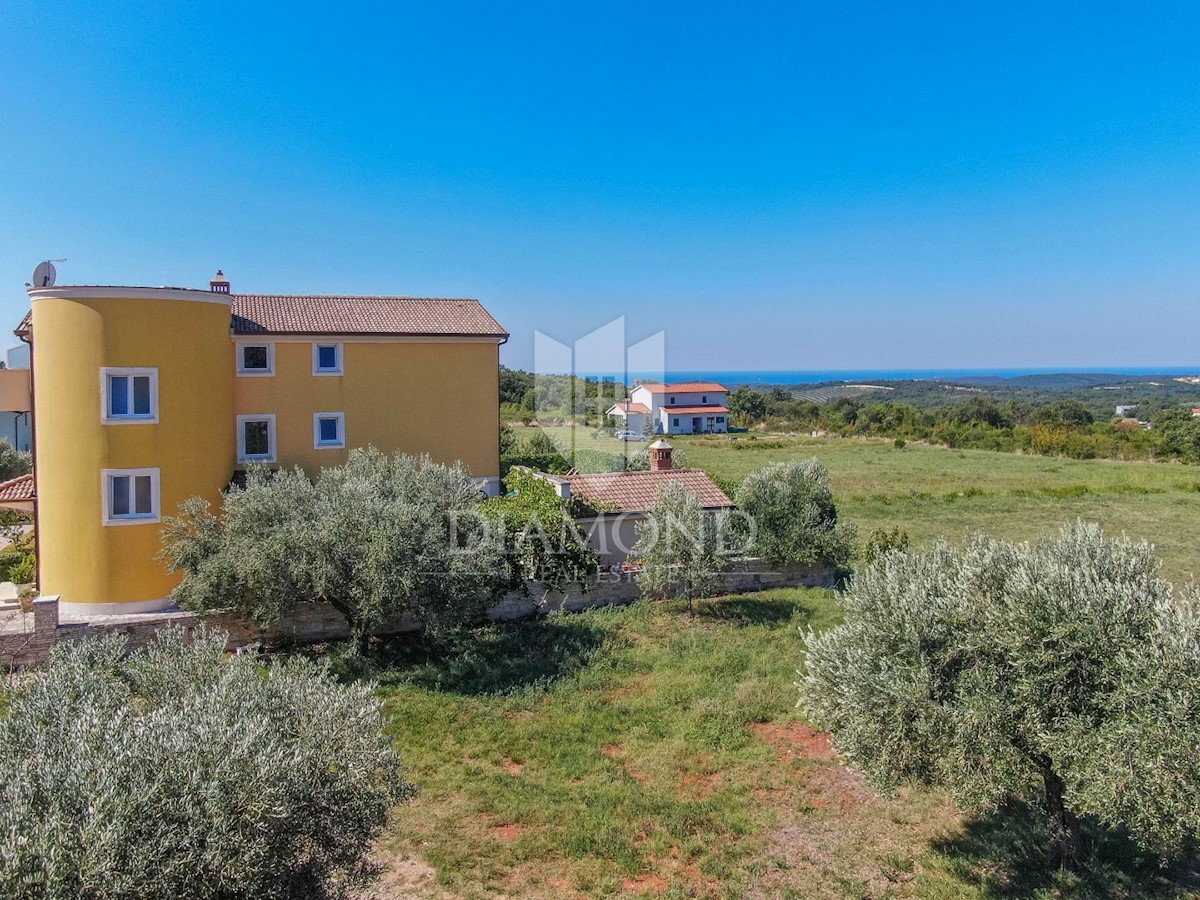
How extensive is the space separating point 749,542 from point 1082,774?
13855 millimetres

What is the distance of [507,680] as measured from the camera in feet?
48.2

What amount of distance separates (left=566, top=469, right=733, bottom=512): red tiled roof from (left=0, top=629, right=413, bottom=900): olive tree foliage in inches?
539

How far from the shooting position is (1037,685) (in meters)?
7.58

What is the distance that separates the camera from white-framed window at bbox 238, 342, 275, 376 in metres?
20.8

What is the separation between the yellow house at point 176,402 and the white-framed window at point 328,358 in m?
0.03

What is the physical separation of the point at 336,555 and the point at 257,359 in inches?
365

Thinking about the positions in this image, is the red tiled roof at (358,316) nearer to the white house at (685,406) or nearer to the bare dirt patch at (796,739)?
the bare dirt patch at (796,739)

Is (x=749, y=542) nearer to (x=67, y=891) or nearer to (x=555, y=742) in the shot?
(x=555, y=742)

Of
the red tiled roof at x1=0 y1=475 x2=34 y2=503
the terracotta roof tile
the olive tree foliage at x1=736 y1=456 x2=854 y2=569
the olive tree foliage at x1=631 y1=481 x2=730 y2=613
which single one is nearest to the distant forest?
the terracotta roof tile

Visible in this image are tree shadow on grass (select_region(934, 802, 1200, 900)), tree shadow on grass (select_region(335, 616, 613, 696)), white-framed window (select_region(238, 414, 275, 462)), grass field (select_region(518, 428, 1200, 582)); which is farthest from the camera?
grass field (select_region(518, 428, 1200, 582))

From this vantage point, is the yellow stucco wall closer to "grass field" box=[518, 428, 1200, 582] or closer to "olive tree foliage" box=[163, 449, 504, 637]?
"olive tree foliage" box=[163, 449, 504, 637]

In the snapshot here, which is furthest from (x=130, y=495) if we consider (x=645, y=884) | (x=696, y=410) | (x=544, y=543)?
(x=696, y=410)

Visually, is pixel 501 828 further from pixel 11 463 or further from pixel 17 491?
pixel 11 463

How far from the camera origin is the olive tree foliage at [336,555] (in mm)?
14281
